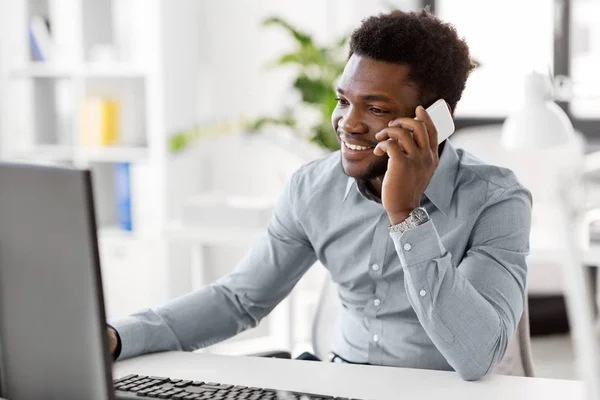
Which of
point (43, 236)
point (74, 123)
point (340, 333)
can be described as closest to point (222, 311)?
point (340, 333)

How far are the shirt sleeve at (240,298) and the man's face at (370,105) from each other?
0.74 feet

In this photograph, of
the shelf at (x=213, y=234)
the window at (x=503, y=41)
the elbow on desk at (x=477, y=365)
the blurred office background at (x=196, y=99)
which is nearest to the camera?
the elbow on desk at (x=477, y=365)

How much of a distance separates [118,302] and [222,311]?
2553 mm

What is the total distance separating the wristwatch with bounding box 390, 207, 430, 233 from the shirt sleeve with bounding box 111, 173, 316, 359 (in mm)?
405

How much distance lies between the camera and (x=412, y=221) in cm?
152

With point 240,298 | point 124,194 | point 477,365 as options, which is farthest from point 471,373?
point 124,194

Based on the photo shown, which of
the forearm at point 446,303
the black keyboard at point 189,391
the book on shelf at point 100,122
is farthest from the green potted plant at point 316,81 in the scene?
the black keyboard at point 189,391

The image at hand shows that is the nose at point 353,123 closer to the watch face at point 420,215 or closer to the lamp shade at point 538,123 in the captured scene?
the watch face at point 420,215

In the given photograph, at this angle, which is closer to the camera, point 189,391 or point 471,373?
point 189,391

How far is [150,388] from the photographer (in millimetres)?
1369

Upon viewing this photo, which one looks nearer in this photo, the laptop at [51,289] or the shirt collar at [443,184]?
the laptop at [51,289]

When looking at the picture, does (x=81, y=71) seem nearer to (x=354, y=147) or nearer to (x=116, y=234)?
(x=116, y=234)

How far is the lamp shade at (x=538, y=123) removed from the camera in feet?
7.89

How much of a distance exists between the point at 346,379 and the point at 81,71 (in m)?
3.02
